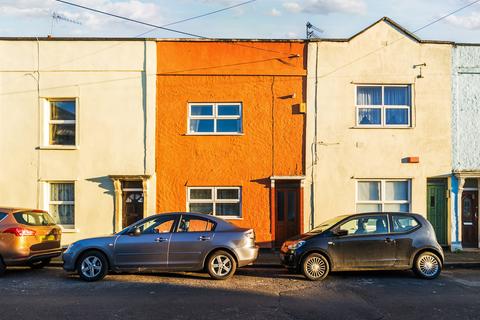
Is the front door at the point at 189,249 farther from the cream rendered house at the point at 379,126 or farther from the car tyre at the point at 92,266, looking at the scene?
the cream rendered house at the point at 379,126

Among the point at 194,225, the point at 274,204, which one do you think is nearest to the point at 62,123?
the point at 274,204

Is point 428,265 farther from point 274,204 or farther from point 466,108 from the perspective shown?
point 466,108

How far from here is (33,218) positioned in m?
12.8

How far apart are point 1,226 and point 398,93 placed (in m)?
11.9

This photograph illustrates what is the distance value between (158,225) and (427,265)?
5930 millimetres

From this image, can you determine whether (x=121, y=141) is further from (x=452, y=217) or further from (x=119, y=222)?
(x=452, y=217)

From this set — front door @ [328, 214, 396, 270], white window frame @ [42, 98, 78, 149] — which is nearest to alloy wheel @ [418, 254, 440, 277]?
front door @ [328, 214, 396, 270]

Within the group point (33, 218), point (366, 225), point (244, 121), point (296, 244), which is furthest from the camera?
point (244, 121)

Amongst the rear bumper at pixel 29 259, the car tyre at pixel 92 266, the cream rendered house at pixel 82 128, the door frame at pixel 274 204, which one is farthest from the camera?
the cream rendered house at pixel 82 128

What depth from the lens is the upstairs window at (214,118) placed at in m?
16.7

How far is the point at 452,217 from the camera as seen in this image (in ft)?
54.0

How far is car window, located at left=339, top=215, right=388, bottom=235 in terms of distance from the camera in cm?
1197

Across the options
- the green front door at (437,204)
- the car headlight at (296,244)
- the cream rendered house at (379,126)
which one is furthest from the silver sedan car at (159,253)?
the green front door at (437,204)

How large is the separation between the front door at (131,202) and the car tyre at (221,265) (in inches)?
223
